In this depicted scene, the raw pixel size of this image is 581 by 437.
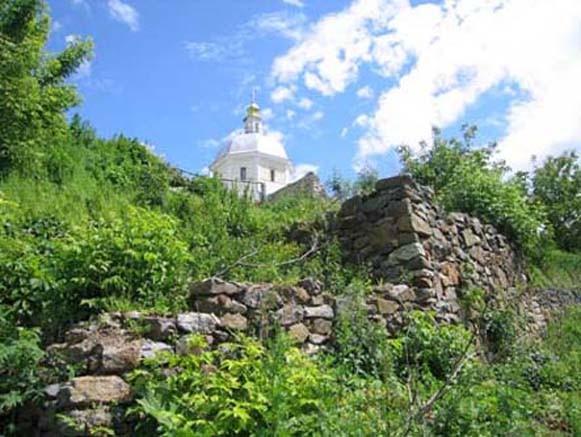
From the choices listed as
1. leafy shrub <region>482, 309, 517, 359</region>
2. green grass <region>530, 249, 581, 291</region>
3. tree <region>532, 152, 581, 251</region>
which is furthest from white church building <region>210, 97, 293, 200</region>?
leafy shrub <region>482, 309, 517, 359</region>

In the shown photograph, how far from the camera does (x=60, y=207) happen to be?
306 inches

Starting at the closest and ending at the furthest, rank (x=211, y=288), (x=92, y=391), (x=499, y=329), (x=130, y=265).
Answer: (x=92, y=391) → (x=130, y=265) → (x=211, y=288) → (x=499, y=329)

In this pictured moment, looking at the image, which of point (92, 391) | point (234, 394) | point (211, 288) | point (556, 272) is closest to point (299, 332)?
point (211, 288)

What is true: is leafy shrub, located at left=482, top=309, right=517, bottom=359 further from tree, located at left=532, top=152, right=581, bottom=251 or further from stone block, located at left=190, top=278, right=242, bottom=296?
tree, located at left=532, top=152, right=581, bottom=251

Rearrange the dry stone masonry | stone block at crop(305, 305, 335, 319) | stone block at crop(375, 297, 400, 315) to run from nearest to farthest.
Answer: the dry stone masonry → stone block at crop(305, 305, 335, 319) → stone block at crop(375, 297, 400, 315)

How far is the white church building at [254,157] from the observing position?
36.7m

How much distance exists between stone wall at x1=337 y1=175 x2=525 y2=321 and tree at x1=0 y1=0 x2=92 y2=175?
17.2 ft

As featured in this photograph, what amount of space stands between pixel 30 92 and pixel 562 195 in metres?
13.4

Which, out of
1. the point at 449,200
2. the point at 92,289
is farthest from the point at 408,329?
the point at 449,200

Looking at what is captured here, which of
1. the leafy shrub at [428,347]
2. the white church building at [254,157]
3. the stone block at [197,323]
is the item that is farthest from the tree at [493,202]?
the white church building at [254,157]

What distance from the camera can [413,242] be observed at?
22.4 ft

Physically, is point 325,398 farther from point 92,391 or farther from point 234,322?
point 92,391

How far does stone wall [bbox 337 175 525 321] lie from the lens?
21.9 ft

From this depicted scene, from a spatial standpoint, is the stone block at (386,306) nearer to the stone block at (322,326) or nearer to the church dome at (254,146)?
the stone block at (322,326)
